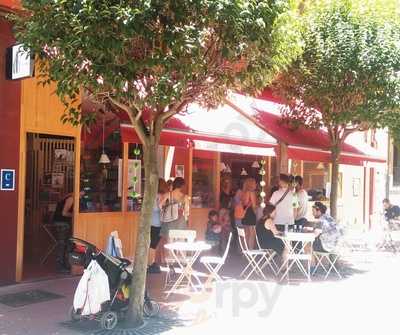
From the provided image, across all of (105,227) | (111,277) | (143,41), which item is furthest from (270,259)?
(143,41)

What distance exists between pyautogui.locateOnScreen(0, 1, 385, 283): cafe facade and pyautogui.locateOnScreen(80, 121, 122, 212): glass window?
0.7 inches

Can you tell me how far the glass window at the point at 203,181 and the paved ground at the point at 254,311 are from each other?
2786mm

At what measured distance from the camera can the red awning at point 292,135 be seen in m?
11.2

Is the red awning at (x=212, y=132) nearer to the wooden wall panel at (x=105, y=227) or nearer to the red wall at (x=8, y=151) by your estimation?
the red wall at (x=8, y=151)

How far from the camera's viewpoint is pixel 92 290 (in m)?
5.93

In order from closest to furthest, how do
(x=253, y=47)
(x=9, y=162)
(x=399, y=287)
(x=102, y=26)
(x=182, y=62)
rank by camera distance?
(x=102, y=26)
(x=182, y=62)
(x=253, y=47)
(x=9, y=162)
(x=399, y=287)

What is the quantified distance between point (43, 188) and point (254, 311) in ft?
18.0

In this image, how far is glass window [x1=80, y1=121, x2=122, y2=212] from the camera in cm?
918

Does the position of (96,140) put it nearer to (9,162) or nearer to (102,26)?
(9,162)

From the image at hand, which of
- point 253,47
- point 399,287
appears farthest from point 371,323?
point 253,47

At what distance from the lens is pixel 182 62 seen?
5723 mm

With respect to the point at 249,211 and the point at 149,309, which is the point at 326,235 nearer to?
the point at 249,211

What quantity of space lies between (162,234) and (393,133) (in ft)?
18.8

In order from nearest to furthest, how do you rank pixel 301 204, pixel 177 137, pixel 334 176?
pixel 177 137
pixel 301 204
pixel 334 176
